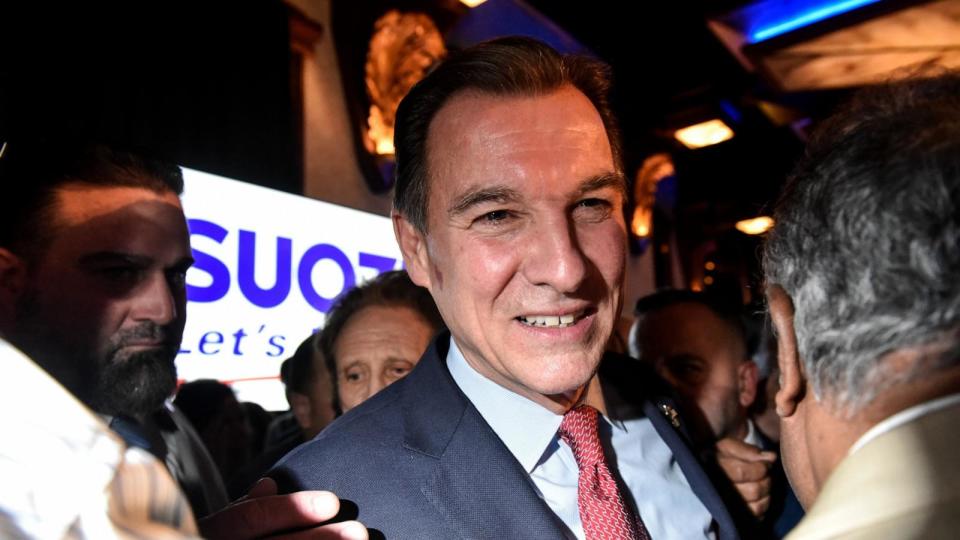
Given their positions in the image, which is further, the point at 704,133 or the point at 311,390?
the point at 704,133

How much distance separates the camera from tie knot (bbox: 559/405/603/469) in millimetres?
1169

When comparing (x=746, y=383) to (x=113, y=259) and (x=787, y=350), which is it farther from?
(x=113, y=259)

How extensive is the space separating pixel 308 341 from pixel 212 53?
108cm

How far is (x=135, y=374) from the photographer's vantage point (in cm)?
138

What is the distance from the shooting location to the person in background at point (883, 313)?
0.56 m

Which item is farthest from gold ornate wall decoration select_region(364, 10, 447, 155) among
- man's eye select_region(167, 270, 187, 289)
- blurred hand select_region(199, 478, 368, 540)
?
blurred hand select_region(199, 478, 368, 540)

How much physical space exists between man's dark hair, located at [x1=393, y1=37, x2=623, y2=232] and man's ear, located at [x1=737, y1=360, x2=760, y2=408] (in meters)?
1.43

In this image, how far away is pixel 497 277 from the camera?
1121 mm

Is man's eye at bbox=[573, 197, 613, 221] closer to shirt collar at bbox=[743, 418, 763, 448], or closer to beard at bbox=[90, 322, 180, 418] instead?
beard at bbox=[90, 322, 180, 418]

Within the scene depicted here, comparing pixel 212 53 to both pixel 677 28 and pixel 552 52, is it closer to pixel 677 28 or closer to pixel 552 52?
pixel 552 52

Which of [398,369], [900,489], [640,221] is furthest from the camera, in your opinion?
[640,221]

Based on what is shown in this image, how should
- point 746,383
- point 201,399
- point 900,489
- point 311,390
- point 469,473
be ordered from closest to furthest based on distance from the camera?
point 900,489, point 469,473, point 201,399, point 311,390, point 746,383

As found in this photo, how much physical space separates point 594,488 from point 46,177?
46.0 inches

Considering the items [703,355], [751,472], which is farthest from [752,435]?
[751,472]
